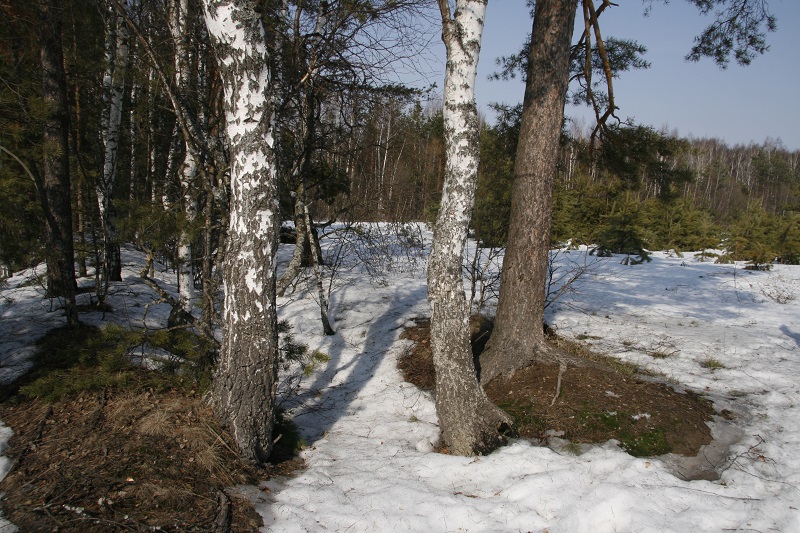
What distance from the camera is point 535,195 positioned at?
16.4 ft

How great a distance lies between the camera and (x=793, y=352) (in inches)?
228

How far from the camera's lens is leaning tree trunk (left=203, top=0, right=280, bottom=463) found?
321 centimetres

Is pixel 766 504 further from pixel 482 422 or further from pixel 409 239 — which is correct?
pixel 409 239

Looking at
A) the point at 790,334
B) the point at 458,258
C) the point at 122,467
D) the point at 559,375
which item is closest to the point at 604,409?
the point at 559,375

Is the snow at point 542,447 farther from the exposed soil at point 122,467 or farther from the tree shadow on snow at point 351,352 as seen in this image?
the exposed soil at point 122,467

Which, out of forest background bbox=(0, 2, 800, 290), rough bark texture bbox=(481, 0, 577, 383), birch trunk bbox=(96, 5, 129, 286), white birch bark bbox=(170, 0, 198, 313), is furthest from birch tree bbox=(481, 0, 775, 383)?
birch trunk bbox=(96, 5, 129, 286)

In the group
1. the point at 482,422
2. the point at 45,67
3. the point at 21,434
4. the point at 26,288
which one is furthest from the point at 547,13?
the point at 26,288

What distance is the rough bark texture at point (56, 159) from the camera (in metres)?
5.01

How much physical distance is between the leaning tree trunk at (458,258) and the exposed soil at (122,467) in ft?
5.51

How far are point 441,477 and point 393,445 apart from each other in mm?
756

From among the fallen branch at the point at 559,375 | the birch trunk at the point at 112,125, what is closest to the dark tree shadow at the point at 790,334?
the fallen branch at the point at 559,375

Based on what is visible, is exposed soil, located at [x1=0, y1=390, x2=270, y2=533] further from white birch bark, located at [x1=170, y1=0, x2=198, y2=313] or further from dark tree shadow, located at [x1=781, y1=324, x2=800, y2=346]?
dark tree shadow, located at [x1=781, y1=324, x2=800, y2=346]

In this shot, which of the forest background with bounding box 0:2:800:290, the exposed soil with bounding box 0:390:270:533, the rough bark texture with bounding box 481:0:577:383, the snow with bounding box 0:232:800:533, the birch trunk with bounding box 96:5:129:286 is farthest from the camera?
the birch trunk with bounding box 96:5:129:286

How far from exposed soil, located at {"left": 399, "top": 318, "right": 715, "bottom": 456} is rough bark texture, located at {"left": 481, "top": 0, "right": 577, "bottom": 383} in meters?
0.32
